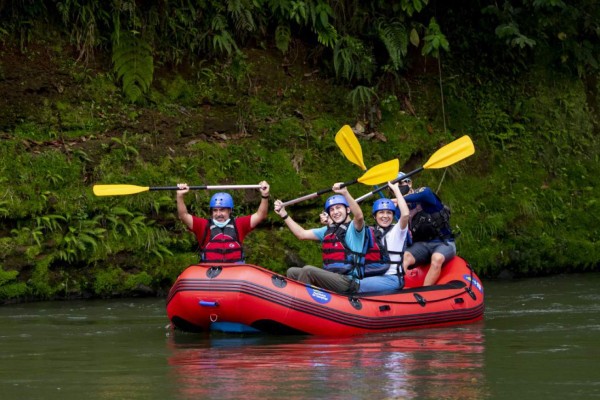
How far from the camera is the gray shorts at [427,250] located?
10781 millimetres

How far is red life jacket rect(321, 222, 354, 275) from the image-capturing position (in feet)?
32.4

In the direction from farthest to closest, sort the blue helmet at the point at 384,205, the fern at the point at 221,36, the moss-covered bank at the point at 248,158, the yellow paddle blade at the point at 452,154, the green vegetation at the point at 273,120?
the fern at the point at 221,36, the green vegetation at the point at 273,120, the moss-covered bank at the point at 248,158, the yellow paddle blade at the point at 452,154, the blue helmet at the point at 384,205

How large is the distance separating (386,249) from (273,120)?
508 centimetres

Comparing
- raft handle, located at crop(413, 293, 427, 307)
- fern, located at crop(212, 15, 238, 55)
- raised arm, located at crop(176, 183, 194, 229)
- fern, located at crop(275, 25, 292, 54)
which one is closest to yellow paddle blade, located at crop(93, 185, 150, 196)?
raised arm, located at crop(176, 183, 194, 229)

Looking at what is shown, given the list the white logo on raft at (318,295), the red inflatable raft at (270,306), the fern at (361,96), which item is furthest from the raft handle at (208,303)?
the fern at (361,96)

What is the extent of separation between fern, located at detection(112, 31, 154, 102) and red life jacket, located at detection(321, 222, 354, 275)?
4.89 m

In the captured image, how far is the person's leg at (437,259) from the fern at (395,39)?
4.69 metres

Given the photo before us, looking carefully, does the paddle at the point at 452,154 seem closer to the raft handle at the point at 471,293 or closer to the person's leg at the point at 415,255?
the person's leg at the point at 415,255

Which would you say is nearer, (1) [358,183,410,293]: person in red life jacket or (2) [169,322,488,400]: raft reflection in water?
(2) [169,322,488,400]: raft reflection in water

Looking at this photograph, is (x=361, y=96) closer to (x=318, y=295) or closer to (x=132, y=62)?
(x=132, y=62)

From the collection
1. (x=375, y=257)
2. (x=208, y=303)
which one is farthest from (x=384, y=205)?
(x=208, y=303)

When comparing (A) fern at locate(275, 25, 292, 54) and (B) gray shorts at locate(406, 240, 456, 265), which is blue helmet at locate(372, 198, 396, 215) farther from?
(A) fern at locate(275, 25, 292, 54)

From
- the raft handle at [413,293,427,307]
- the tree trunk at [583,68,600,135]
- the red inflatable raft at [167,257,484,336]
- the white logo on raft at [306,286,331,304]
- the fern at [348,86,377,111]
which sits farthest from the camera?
the tree trunk at [583,68,600,135]

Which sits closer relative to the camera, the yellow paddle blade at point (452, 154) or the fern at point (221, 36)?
the yellow paddle blade at point (452, 154)
